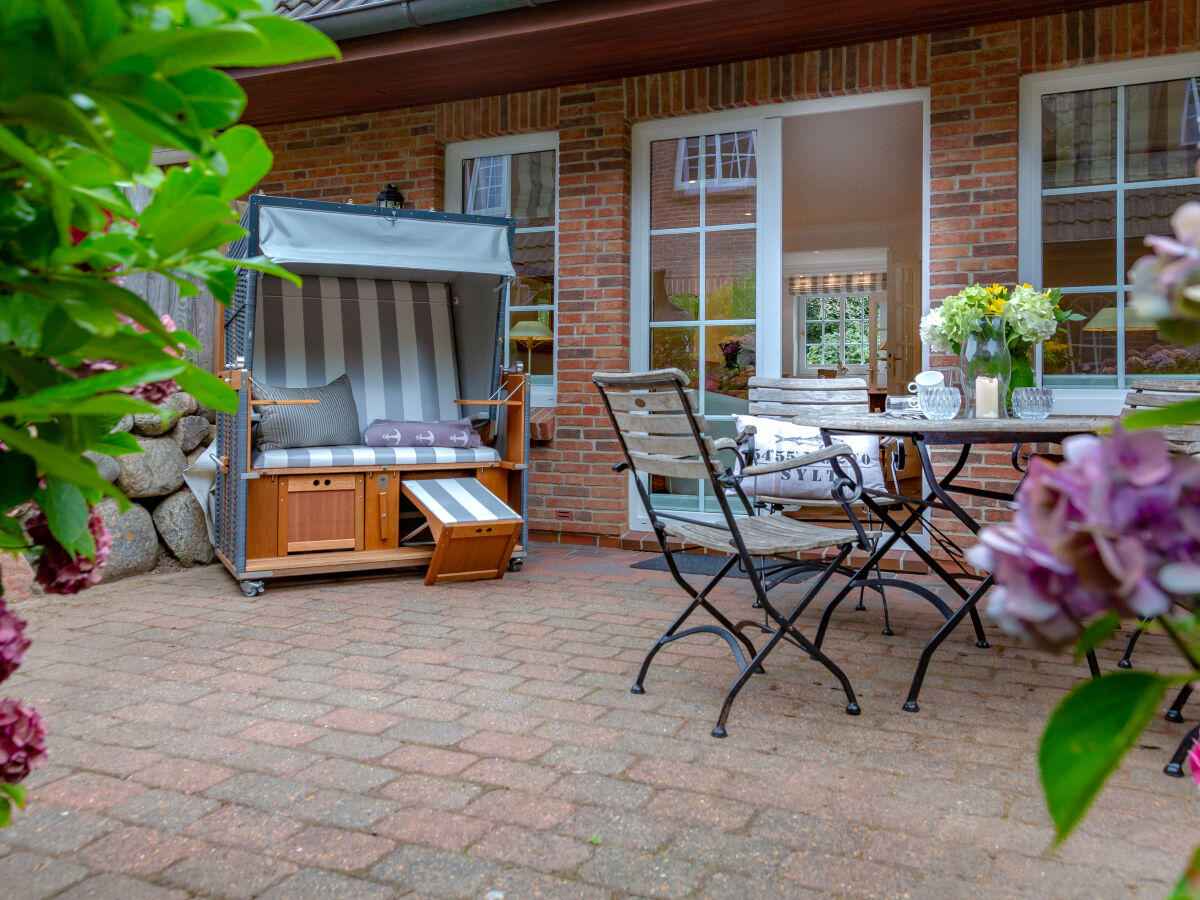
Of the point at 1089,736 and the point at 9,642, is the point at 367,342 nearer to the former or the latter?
the point at 9,642

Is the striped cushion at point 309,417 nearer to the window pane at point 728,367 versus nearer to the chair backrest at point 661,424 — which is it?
the window pane at point 728,367

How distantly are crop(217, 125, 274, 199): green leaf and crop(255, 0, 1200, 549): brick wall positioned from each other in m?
4.31

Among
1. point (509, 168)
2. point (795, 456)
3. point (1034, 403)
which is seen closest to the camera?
point (1034, 403)

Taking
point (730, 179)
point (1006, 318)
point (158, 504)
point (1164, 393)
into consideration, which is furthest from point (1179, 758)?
point (158, 504)

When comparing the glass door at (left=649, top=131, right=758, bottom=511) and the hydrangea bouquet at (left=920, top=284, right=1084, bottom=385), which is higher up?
the glass door at (left=649, top=131, right=758, bottom=511)

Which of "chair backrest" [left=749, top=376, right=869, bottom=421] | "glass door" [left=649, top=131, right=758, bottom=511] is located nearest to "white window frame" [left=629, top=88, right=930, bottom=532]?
"glass door" [left=649, top=131, right=758, bottom=511]

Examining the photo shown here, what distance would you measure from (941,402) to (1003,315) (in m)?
0.36

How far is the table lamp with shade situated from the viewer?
560cm

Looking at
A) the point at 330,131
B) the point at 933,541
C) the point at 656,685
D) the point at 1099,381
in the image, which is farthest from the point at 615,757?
the point at 330,131

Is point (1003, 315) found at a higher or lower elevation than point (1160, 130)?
lower

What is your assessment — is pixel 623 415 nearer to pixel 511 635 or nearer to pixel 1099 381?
pixel 511 635

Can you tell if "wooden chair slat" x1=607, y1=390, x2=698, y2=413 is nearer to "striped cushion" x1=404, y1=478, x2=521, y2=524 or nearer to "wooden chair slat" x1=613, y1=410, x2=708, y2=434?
"wooden chair slat" x1=613, y1=410, x2=708, y2=434

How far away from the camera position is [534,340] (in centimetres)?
566

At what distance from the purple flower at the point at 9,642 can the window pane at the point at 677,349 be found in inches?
179
